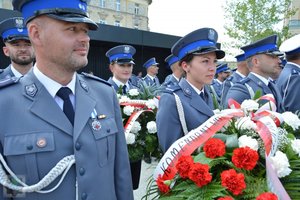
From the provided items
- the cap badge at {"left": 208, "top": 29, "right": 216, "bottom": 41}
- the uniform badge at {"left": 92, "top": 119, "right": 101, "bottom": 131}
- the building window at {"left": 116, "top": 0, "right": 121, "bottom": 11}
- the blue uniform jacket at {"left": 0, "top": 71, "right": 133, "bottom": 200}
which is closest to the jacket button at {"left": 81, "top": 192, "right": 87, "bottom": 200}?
the blue uniform jacket at {"left": 0, "top": 71, "right": 133, "bottom": 200}

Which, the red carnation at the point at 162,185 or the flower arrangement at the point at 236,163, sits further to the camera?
the red carnation at the point at 162,185

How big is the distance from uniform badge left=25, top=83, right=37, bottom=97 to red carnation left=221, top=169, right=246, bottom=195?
112cm

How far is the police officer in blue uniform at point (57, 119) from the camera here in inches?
60.6

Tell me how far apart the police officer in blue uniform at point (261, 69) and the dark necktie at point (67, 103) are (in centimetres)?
223

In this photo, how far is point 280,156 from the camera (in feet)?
5.96

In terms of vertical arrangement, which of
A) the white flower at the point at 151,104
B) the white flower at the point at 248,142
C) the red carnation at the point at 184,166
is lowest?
the red carnation at the point at 184,166

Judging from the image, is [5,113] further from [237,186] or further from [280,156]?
[280,156]

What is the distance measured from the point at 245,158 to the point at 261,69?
223 cm

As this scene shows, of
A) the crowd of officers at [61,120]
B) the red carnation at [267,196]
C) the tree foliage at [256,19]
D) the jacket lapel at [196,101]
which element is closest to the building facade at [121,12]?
the tree foliage at [256,19]

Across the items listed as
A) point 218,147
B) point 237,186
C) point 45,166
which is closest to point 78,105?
point 45,166

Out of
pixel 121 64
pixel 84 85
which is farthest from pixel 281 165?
pixel 121 64

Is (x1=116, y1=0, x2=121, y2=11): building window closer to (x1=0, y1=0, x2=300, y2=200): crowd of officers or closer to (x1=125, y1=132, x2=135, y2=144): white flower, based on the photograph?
(x1=125, y1=132, x2=135, y2=144): white flower

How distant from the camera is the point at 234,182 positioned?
1.65 metres

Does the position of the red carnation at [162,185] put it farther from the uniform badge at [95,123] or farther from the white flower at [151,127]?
the white flower at [151,127]
